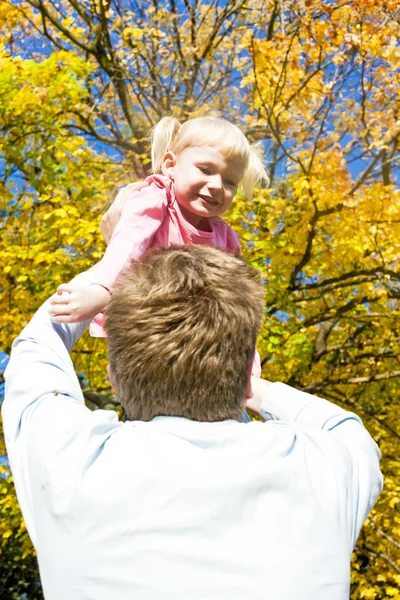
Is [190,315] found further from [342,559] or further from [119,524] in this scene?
[342,559]

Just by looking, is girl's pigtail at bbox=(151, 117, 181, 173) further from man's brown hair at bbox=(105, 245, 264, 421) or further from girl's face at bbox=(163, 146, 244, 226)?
man's brown hair at bbox=(105, 245, 264, 421)

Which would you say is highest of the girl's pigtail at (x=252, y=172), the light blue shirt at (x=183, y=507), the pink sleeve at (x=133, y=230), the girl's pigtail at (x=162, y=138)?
the girl's pigtail at (x=162, y=138)

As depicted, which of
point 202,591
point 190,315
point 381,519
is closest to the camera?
point 202,591

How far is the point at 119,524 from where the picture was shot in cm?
104

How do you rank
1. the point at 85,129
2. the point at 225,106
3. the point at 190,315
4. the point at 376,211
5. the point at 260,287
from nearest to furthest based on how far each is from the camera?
the point at 190,315 → the point at 260,287 → the point at 376,211 → the point at 85,129 → the point at 225,106

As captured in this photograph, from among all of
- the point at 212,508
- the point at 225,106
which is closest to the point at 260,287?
the point at 212,508

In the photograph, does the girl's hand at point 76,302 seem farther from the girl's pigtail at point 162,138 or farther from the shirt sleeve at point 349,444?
the girl's pigtail at point 162,138

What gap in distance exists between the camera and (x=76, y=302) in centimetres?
160

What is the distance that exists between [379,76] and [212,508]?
7205 millimetres

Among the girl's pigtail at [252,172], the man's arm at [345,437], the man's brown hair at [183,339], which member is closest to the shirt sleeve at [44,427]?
the man's brown hair at [183,339]

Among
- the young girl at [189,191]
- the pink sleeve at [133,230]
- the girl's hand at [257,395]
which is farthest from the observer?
the young girl at [189,191]

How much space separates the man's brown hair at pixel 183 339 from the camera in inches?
46.4

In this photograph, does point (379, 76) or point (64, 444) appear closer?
point (64, 444)

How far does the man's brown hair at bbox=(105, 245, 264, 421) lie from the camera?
1.18m
